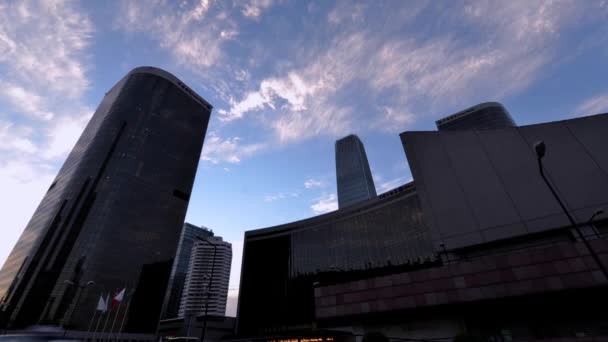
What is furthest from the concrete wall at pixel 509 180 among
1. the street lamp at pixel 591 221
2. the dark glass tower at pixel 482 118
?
the dark glass tower at pixel 482 118

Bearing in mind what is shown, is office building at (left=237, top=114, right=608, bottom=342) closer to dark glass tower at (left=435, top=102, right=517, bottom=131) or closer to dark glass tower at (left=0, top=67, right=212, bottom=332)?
dark glass tower at (left=0, top=67, right=212, bottom=332)

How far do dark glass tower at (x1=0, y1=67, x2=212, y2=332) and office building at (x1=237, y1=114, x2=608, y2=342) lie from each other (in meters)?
85.1

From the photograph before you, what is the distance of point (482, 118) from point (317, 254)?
110956 millimetres

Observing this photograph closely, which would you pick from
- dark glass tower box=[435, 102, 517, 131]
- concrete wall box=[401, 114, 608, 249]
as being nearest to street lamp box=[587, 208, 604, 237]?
concrete wall box=[401, 114, 608, 249]

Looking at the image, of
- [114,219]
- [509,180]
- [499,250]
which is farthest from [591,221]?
[114,219]

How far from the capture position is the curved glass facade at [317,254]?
73.2m

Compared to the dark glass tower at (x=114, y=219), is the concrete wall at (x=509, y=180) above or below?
below

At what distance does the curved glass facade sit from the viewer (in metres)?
73.2

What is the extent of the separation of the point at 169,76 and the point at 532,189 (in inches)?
5718

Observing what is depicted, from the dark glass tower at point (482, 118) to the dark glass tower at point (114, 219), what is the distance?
132 metres

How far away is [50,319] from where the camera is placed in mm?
76188

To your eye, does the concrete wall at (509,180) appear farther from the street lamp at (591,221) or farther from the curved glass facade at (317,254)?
the curved glass facade at (317,254)

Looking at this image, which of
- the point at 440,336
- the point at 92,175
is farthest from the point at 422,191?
the point at 92,175

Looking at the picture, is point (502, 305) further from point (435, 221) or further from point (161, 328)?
point (161, 328)
